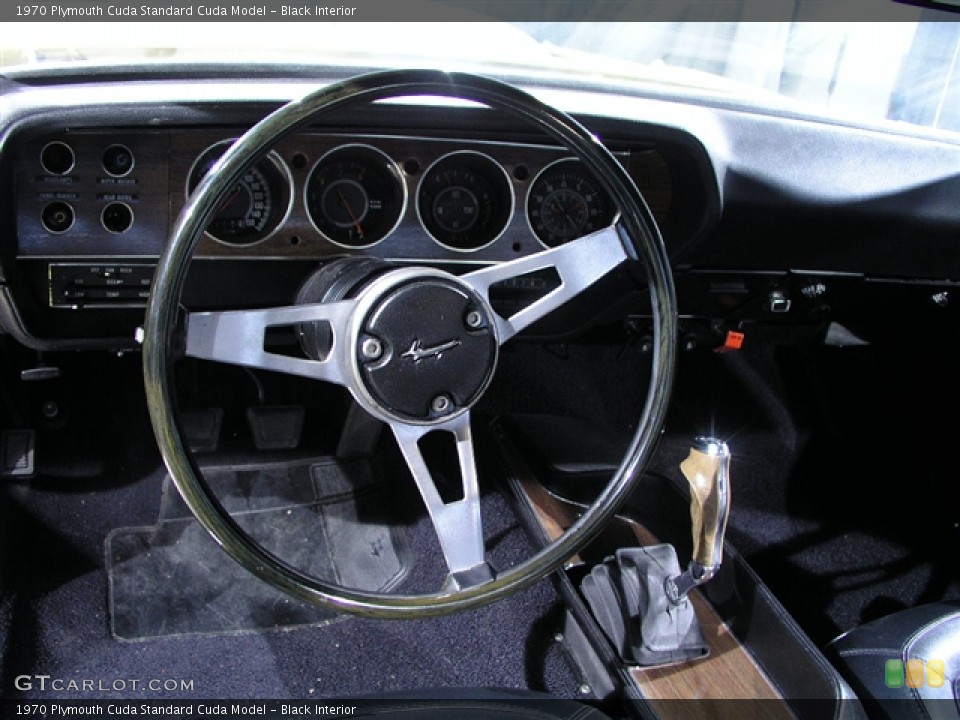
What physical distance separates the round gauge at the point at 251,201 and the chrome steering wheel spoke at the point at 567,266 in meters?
0.54

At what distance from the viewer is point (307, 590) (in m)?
0.98

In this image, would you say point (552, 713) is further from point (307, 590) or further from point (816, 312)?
point (816, 312)

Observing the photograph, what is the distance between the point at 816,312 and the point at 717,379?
1.65 feet

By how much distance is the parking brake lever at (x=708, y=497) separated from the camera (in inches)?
56.2

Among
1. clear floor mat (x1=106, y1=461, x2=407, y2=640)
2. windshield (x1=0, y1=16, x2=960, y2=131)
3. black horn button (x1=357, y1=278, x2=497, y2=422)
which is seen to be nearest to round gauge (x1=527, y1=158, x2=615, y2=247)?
windshield (x1=0, y1=16, x2=960, y2=131)

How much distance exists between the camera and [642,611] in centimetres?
167

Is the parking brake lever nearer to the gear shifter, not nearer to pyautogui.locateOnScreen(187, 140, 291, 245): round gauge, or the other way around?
the gear shifter

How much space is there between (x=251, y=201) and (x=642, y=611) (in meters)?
1.14

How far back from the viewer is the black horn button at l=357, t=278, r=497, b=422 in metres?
1.05

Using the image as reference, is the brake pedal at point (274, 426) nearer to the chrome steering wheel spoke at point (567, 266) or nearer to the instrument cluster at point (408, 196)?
the instrument cluster at point (408, 196)

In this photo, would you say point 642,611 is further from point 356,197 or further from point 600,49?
point 600,49

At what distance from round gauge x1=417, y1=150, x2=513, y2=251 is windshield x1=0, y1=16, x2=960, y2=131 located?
20 centimetres

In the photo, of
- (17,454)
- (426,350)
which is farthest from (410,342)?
(17,454)

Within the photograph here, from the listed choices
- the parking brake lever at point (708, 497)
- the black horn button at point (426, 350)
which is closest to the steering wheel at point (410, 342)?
the black horn button at point (426, 350)
